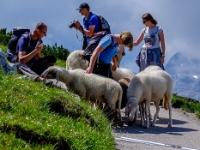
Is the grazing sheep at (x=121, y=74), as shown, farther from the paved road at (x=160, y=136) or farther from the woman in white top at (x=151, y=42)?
the paved road at (x=160, y=136)

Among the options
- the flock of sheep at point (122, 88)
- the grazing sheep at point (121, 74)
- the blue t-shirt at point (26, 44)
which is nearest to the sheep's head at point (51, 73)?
the flock of sheep at point (122, 88)

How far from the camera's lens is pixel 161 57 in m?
12.8

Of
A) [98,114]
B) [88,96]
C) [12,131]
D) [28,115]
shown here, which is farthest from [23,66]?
[12,131]

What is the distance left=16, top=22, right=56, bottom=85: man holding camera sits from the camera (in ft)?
32.9

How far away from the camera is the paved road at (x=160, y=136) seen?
816cm

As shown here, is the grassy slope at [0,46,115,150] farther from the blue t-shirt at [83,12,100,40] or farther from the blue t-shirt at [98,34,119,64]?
the blue t-shirt at [83,12,100,40]

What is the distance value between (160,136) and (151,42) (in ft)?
11.7

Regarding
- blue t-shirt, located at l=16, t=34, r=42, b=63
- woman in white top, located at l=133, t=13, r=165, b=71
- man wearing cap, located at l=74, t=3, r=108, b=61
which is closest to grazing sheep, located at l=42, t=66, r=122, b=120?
blue t-shirt, located at l=16, t=34, r=42, b=63

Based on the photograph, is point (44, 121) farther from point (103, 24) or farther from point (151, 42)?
→ point (151, 42)

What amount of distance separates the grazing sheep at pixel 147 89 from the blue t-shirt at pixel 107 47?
2.95 feet

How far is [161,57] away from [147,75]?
56.1 inches

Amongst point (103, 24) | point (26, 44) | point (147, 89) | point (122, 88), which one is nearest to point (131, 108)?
point (122, 88)

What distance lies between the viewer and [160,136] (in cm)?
969

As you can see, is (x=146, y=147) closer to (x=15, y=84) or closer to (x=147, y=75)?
(x=15, y=84)
